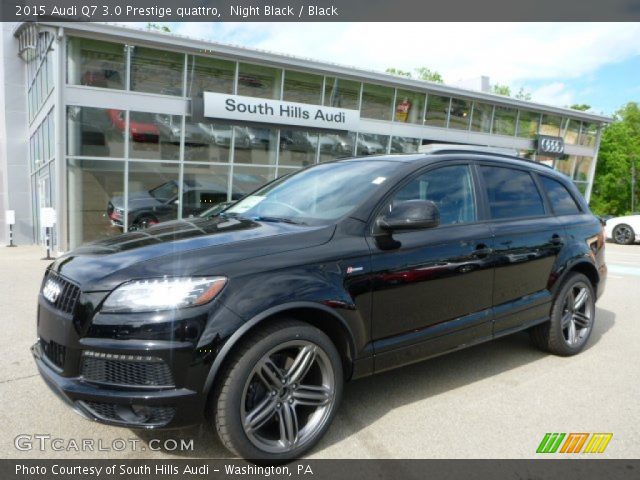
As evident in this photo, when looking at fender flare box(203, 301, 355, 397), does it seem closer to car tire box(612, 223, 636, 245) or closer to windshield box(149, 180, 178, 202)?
windshield box(149, 180, 178, 202)

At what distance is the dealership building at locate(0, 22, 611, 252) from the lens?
521 inches

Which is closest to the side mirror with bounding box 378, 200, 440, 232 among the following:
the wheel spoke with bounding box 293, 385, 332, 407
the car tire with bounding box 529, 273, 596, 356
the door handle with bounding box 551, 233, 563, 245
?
the wheel spoke with bounding box 293, 385, 332, 407

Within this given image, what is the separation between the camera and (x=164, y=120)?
14.4 metres

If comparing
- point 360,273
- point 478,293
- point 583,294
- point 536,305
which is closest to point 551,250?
point 536,305

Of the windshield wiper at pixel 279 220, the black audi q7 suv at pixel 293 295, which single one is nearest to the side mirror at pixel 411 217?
the black audi q7 suv at pixel 293 295

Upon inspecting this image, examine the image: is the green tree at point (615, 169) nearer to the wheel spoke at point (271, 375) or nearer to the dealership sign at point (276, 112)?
the dealership sign at point (276, 112)

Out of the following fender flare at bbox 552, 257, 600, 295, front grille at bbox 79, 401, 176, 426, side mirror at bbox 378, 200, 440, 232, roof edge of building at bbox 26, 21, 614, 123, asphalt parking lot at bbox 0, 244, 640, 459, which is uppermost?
roof edge of building at bbox 26, 21, 614, 123

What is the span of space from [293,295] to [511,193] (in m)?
2.36

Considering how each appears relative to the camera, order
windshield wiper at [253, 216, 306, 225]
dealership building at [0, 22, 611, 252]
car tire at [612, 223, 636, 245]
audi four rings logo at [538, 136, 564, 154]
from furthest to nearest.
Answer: audi four rings logo at [538, 136, 564, 154], car tire at [612, 223, 636, 245], dealership building at [0, 22, 611, 252], windshield wiper at [253, 216, 306, 225]

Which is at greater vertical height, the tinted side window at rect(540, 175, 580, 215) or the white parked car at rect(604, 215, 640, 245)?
the tinted side window at rect(540, 175, 580, 215)

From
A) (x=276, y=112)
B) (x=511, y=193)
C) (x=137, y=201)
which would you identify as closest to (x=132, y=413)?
(x=511, y=193)

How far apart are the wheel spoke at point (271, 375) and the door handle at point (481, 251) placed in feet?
5.49

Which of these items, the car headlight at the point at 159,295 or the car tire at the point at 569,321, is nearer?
the car headlight at the point at 159,295

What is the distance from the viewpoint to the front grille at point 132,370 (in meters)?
2.31
